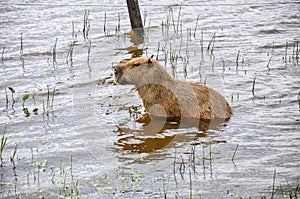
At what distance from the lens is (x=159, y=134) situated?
6.77 meters

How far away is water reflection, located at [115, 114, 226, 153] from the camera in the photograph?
6477 millimetres

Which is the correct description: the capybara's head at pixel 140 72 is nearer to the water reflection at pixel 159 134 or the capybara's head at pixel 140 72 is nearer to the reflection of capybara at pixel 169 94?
the reflection of capybara at pixel 169 94

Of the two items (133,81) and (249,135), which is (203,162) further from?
(133,81)

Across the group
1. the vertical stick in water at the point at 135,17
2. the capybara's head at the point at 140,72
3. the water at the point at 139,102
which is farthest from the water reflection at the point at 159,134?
the vertical stick in water at the point at 135,17

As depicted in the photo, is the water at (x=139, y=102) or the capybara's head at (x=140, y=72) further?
the capybara's head at (x=140, y=72)

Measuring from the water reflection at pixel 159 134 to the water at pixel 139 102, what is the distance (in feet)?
0.07

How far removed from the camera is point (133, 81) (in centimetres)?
710

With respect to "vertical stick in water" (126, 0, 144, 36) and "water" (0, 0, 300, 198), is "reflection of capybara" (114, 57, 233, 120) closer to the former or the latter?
"water" (0, 0, 300, 198)

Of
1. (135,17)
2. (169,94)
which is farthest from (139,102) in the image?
(135,17)

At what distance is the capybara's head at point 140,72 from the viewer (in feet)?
23.0

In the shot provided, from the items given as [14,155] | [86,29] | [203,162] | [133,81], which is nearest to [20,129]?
[14,155]

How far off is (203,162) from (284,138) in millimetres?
1189

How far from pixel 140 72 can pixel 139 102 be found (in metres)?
0.87

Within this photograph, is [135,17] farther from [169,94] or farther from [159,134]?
[159,134]
